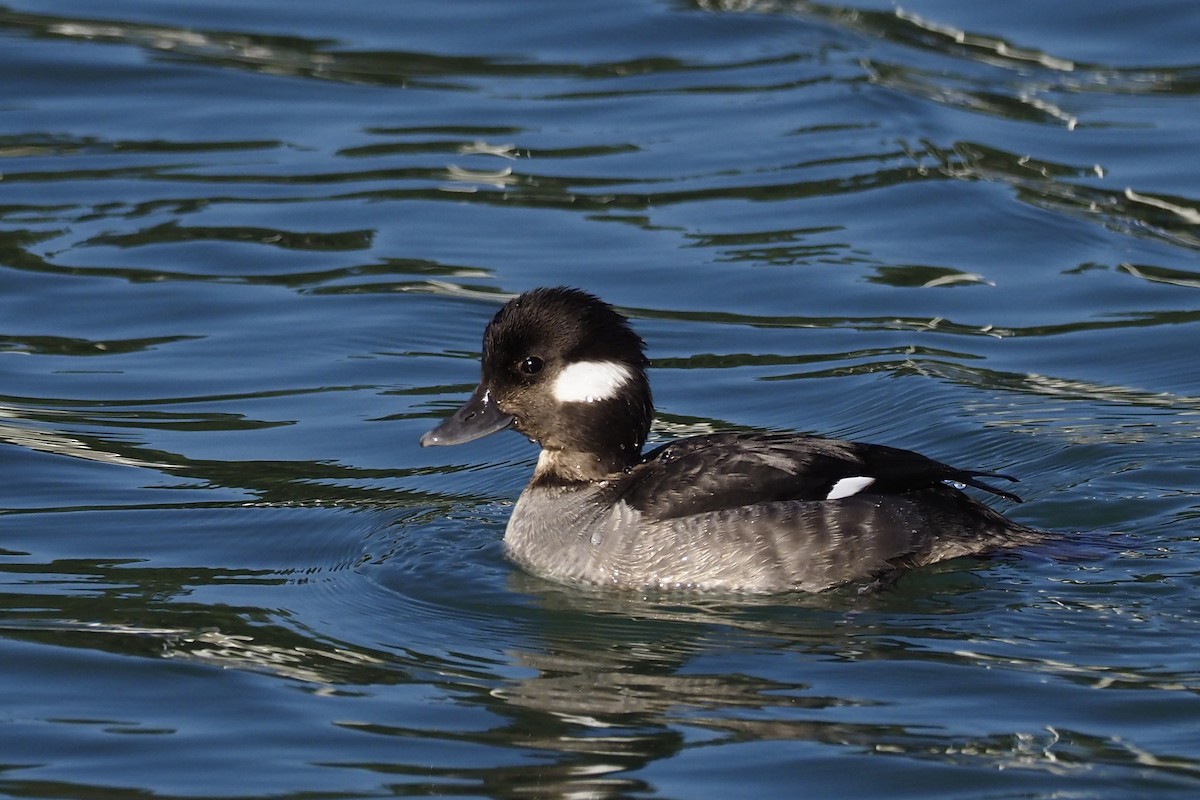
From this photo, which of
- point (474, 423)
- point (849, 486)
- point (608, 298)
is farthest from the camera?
point (608, 298)

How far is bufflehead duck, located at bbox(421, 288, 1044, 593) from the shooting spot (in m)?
7.79

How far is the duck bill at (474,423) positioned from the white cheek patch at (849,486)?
1.51 meters

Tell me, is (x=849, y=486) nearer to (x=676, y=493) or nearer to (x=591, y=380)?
(x=676, y=493)

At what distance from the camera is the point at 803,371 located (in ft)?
34.3

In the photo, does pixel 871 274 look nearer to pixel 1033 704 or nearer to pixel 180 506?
pixel 180 506

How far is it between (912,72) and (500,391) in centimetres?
743

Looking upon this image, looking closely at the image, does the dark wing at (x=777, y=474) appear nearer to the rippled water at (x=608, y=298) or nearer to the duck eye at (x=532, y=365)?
the rippled water at (x=608, y=298)

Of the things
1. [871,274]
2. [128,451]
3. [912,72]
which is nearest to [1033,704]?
[128,451]

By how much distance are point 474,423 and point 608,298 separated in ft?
9.98

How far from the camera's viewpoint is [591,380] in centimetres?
824

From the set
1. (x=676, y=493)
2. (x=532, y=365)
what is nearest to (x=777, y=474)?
(x=676, y=493)

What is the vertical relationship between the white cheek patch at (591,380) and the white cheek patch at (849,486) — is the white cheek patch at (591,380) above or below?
above

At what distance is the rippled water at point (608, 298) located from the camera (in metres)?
6.32

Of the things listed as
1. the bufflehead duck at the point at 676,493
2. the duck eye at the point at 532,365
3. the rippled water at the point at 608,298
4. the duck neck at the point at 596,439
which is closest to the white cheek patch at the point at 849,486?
the bufflehead duck at the point at 676,493
